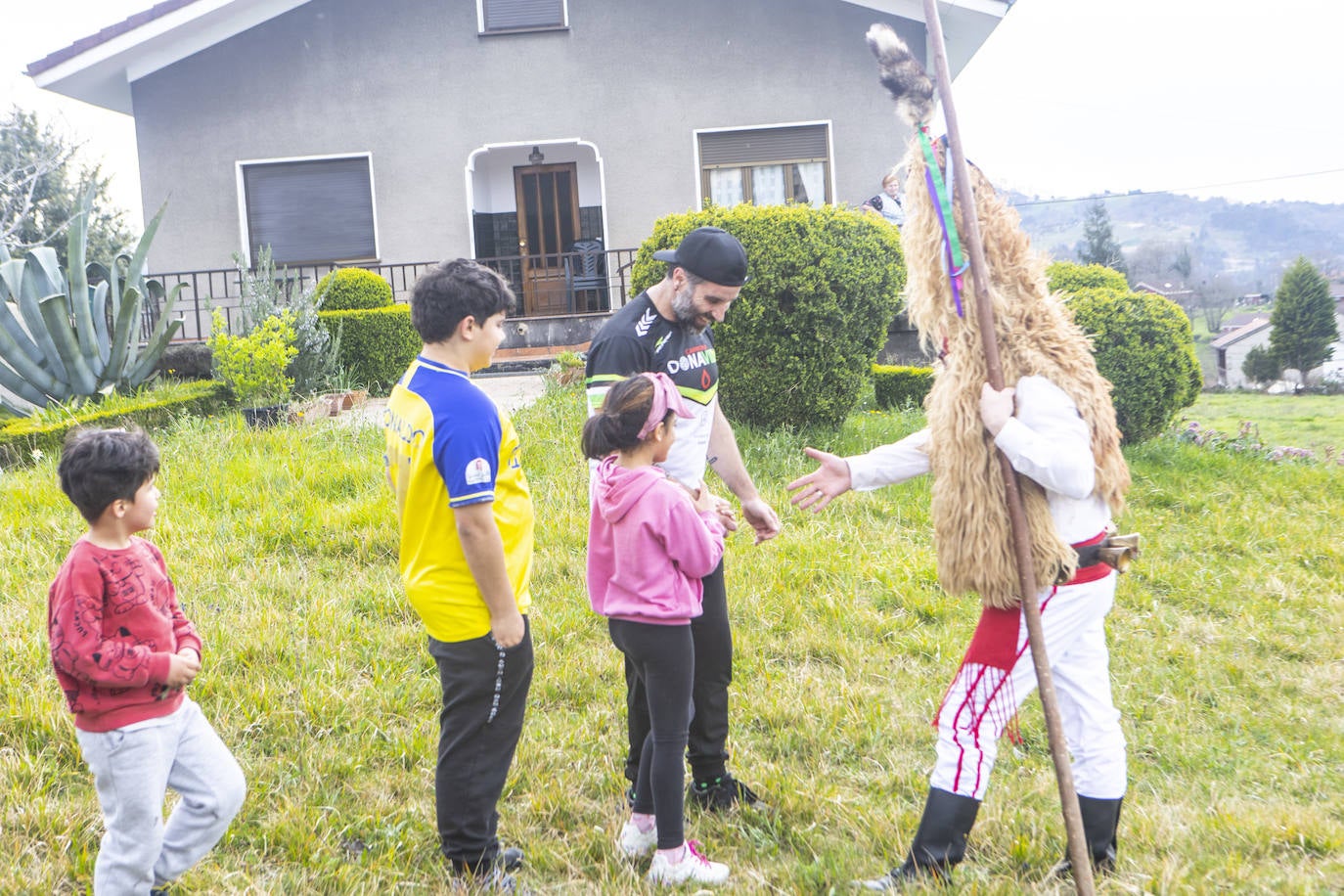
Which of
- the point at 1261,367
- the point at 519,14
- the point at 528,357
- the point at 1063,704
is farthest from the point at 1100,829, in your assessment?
the point at 519,14

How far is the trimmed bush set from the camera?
10.2 m

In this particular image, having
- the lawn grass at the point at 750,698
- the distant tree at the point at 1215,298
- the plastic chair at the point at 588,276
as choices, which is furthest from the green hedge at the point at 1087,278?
the plastic chair at the point at 588,276

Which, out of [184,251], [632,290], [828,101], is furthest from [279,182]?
[632,290]

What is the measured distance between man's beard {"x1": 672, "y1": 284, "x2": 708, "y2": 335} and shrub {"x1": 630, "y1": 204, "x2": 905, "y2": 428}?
167 inches

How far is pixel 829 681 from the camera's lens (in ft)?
14.9

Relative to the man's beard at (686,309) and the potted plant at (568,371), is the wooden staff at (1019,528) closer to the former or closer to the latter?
the man's beard at (686,309)

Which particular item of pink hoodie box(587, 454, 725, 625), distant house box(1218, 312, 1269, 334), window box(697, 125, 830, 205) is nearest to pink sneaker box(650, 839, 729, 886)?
pink hoodie box(587, 454, 725, 625)

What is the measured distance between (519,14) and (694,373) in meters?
13.6

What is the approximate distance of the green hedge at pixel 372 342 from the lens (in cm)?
1171

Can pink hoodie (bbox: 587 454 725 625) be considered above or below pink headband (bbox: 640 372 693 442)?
below

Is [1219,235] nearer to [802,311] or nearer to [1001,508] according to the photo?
[802,311]

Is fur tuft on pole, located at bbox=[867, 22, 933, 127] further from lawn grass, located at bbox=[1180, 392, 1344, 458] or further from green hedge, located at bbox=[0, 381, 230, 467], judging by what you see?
lawn grass, located at bbox=[1180, 392, 1344, 458]

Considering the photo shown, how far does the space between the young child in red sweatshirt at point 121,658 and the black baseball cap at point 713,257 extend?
1.70 m

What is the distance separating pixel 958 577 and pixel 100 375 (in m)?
9.09
